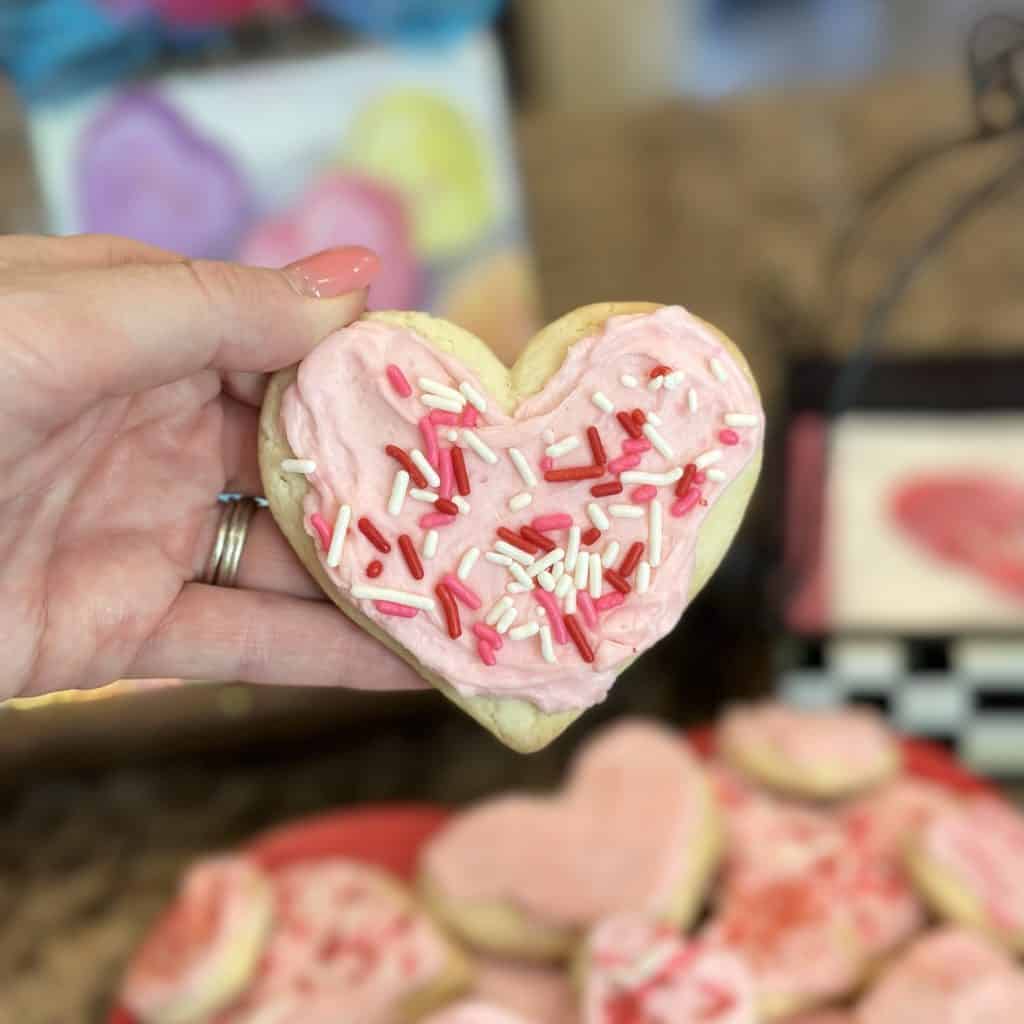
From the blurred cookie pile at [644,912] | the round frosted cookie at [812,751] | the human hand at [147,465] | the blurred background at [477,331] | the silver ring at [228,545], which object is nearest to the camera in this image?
the human hand at [147,465]

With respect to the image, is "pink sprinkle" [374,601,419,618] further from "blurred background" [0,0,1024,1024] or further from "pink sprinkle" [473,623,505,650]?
"blurred background" [0,0,1024,1024]

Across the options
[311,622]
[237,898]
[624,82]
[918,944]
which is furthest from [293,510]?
[624,82]

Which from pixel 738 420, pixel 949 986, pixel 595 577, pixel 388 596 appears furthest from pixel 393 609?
pixel 949 986

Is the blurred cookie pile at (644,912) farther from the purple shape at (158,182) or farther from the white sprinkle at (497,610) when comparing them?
the purple shape at (158,182)

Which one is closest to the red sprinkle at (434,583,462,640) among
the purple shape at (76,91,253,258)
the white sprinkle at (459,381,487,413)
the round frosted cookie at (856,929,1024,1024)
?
the white sprinkle at (459,381,487,413)

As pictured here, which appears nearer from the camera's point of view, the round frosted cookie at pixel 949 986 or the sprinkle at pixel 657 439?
the sprinkle at pixel 657 439

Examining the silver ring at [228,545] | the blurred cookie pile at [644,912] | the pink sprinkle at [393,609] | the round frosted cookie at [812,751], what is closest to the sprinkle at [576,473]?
the pink sprinkle at [393,609]

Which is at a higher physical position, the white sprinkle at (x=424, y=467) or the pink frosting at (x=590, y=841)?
the white sprinkle at (x=424, y=467)
